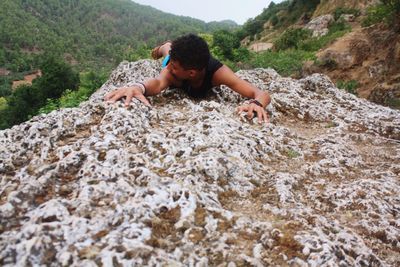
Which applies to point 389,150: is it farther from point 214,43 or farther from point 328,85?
point 214,43

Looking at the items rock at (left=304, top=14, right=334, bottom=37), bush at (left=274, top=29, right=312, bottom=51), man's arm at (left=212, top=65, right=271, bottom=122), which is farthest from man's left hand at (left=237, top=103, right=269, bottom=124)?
rock at (left=304, top=14, right=334, bottom=37)

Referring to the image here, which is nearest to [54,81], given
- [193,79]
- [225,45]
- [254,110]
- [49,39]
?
[225,45]

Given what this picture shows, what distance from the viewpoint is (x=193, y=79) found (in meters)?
6.05

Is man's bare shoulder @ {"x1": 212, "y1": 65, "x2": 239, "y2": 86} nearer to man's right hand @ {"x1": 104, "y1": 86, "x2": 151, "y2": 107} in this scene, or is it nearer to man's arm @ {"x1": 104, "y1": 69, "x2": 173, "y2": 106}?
man's arm @ {"x1": 104, "y1": 69, "x2": 173, "y2": 106}

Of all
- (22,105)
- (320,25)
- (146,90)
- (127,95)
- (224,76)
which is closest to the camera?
(127,95)

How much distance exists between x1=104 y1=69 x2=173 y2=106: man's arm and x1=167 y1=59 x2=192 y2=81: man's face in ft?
0.58

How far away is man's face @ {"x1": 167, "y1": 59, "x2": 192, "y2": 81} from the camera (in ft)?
18.3

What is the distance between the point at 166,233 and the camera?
3109 millimetres

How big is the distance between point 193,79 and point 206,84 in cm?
38

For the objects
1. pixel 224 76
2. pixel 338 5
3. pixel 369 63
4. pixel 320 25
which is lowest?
pixel 369 63

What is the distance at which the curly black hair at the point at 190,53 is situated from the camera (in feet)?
17.8

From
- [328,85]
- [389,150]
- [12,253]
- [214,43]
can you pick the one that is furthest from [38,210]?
[214,43]

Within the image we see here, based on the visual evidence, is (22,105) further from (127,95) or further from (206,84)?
(127,95)

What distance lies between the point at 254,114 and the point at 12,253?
13.4 feet
